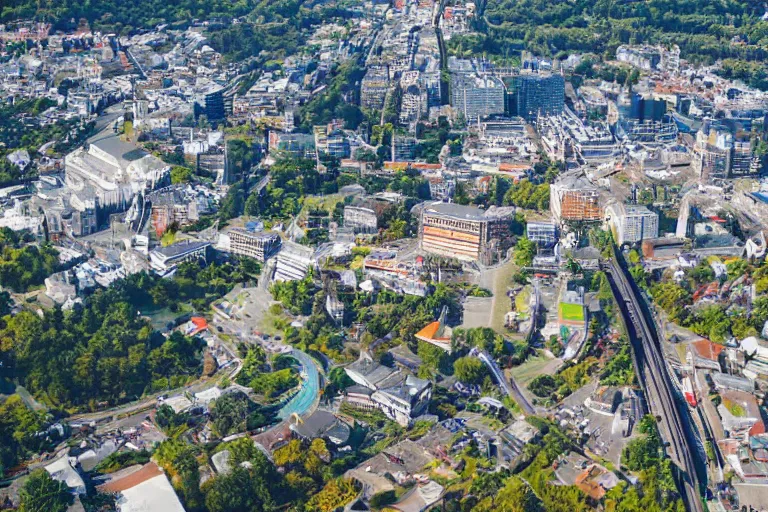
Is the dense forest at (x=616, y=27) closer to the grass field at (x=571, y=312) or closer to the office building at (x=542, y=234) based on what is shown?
the office building at (x=542, y=234)

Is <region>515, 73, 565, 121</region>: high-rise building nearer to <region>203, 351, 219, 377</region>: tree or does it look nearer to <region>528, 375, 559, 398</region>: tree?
<region>528, 375, 559, 398</region>: tree

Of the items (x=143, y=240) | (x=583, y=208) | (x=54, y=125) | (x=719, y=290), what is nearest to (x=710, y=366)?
(x=719, y=290)

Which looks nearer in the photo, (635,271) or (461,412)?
(461,412)

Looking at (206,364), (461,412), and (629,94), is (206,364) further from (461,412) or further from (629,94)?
(629,94)

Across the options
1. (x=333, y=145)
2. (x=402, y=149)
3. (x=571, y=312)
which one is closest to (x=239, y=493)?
(x=571, y=312)

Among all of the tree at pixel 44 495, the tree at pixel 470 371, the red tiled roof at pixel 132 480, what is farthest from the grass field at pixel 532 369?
the tree at pixel 44 495

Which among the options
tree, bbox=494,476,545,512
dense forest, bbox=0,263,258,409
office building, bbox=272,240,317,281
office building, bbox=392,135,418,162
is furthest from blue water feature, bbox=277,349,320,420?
office building, bbox=392,135,418,162

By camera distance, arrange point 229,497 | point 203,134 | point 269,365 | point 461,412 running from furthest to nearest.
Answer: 1. point 203,134
2. point 269,365
3. point 461,412
4. point 229,497

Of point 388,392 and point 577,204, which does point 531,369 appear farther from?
point 577,204
